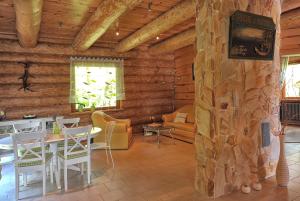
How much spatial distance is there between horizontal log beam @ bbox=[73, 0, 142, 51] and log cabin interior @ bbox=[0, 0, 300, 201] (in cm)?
2

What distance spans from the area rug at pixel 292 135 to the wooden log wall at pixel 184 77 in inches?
114

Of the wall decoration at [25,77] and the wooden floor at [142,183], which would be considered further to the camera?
the wall decoration at [25,77]

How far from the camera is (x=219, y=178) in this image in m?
2.79

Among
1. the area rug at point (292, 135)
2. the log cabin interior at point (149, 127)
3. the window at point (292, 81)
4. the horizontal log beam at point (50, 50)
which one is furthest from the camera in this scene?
the window at point (292, 81)

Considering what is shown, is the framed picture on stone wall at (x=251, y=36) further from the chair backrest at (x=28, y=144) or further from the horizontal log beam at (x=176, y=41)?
the chair backrest at (x=28, y=144)

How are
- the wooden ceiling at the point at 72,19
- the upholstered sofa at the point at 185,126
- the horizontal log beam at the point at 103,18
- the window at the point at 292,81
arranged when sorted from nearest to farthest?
the horizontal log beam at the point at 103,18, the wooden ceiling at the point at 72,19, the upholstered sofa at the point at 185,126, the window at the point at 292,81

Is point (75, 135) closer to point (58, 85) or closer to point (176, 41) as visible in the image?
point (58, 85)

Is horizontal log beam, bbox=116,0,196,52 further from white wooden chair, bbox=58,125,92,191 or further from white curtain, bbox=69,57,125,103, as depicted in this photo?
white wooden chair, bbox=58,125,92,191

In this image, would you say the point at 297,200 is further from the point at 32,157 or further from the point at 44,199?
the point at 32,157

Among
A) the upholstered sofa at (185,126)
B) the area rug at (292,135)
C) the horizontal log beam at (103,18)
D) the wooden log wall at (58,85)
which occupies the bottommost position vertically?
the area rug at (292,135)

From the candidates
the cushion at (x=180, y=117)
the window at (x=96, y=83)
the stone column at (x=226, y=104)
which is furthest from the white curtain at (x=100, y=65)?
the stone column at (x=226, y=104)

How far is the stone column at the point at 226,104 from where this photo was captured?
2.74m

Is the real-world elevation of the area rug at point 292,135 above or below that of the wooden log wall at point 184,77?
below

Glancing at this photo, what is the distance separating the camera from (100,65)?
6246 mm
